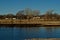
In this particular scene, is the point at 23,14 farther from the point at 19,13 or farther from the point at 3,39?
the point at 3,39

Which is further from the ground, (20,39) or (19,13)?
(19,13)

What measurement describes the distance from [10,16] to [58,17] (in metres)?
14.7

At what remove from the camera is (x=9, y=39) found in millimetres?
18078

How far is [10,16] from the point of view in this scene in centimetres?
5784

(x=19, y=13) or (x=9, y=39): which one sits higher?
(x=19, y=13)

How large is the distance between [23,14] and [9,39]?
39.9 metres

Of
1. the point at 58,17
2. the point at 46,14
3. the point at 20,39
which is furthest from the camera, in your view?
the point at 46,14

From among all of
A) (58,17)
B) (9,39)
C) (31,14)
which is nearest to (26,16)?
(31,14)

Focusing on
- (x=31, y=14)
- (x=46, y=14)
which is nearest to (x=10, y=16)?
(x=31, y=14)

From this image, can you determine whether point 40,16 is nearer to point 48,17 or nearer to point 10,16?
point 48,17

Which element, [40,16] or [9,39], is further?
[40,16]

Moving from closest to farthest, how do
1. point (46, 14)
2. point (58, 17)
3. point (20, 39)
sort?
point (20, 39) < point (58, 17) < point (46, 14)

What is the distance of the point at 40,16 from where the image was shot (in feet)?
197

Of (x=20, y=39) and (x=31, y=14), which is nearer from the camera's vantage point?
(x=20, y=39)
